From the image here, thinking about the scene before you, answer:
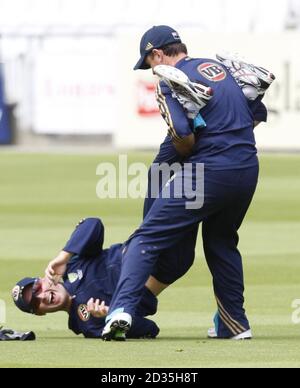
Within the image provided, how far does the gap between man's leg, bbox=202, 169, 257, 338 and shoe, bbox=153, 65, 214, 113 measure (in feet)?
2.52

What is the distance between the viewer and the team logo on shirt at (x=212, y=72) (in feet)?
26.6

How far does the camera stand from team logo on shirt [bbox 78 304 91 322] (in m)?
8.20

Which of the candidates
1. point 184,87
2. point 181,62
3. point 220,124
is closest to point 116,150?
point 181,62

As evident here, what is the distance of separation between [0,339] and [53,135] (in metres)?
28.6

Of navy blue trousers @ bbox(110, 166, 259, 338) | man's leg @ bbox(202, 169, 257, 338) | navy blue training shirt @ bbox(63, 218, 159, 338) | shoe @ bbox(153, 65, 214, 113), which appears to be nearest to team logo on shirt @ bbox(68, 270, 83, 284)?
navy blue training shirt @ bbox(63, 218, 159, 338)

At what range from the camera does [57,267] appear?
26.7 ft

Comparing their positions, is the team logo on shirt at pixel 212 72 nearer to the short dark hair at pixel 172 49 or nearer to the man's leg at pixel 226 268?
the short dark hair at pixel 172 49

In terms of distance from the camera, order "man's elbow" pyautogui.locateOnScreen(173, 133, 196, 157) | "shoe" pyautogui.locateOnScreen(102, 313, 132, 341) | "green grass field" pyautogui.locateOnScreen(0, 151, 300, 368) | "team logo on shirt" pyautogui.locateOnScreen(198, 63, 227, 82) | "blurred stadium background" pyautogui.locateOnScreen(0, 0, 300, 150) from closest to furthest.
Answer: "green grass field" pyautogui.locateOnScreen(0, 151, 300, 368) < "shoe" pyautogui.locateOnScreen(102, 313, 132, 341) < "man's elbow" pyautogui.locateOnScreen(173, 133, 196, 157) < "team logo on shirt" pyautogui.locateOnScreen(198, 63, 227, 82) < "blurred stadium background" pyautogui.locateOnScreen(0, 0, 300, 150)

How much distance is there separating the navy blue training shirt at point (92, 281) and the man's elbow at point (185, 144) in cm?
69

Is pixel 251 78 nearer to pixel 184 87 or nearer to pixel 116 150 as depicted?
pixel 184 87

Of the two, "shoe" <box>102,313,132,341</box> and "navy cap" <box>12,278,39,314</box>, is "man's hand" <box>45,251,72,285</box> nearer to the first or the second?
"navy cap" <box>12,278,39,314</box>

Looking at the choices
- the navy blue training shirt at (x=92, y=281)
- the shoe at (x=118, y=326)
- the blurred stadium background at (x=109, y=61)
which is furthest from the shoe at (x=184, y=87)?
the blurred stadium background at (x=109, y=61)

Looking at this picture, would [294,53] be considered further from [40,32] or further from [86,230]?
[86,230]
